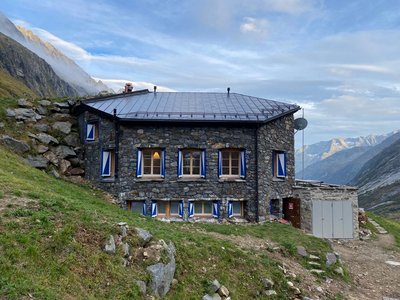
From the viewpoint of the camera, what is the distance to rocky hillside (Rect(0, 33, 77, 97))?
109 metres

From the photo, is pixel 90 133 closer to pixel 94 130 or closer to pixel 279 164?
pixel 94 130

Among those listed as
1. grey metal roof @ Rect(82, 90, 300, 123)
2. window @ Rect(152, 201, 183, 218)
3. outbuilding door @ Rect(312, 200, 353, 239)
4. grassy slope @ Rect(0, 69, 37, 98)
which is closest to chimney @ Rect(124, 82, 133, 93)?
grey metal roof @ Rect(82, 90, 300, 123)

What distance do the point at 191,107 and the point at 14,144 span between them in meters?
11.3

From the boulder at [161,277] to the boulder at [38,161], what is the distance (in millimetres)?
14141

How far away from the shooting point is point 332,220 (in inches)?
835

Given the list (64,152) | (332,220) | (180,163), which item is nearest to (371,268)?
(332,220)

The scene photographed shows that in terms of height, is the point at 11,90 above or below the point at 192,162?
above

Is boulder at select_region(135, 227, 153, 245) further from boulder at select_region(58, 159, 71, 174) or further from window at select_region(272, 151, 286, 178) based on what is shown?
window at select_region(272, 151, 286, 178)

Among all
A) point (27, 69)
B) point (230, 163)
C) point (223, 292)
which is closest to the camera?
point (223, 292)

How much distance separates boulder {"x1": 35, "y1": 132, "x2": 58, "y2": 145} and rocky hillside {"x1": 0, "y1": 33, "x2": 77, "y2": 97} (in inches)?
3714

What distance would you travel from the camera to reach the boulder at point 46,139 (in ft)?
72.9

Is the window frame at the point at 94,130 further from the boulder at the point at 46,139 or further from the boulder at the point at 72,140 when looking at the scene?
the boulder at the point at 46,139

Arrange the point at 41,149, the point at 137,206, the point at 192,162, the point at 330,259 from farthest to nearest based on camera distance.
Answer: the point at 41,149 < the point at 192,162 < the point at 137,206 < the point at 330,259

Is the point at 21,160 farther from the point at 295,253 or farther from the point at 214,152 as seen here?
the point at 295,253
